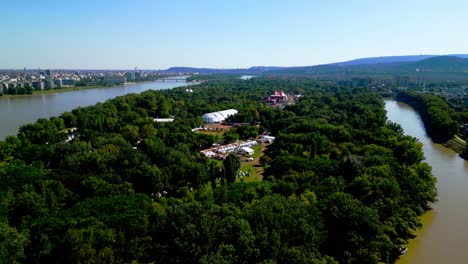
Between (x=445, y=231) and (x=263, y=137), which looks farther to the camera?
(x=263, y=137)

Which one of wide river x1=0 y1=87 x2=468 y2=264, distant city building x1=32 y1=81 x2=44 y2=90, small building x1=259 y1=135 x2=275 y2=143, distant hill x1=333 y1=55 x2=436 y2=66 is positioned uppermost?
distant hill x1=333 y1=55 x2=436 y2=66

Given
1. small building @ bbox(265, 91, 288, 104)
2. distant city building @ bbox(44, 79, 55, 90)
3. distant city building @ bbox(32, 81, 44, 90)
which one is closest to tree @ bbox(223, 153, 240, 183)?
small building @ bbox(265, 91, 288, 104)

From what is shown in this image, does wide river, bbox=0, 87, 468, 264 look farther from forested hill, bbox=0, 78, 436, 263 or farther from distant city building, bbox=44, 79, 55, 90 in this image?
distant city building, bbox=44, 79, 55, 90

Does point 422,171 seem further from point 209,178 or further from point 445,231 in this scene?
point 209,178

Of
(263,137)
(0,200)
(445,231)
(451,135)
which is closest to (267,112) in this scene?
(263,137)

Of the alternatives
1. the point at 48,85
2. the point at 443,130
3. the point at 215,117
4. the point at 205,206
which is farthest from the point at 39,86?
the point at 205,206

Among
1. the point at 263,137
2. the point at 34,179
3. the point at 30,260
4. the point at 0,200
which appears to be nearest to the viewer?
the point at 30,260

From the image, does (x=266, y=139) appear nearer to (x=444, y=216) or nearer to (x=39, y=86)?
(x=444, y=216)
